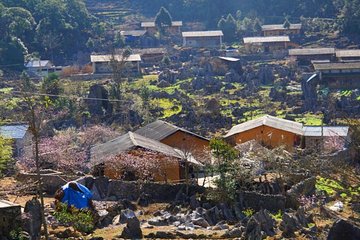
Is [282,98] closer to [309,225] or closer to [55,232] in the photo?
[309,225]

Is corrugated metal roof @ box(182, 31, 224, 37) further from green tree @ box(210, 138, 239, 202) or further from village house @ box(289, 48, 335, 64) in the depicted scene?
green tree @ box(210, 138, 239, 202)

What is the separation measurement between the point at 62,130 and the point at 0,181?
14.2m

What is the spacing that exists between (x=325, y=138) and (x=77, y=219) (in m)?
18.9

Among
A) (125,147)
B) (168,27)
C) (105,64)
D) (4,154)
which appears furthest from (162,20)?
(4,154)

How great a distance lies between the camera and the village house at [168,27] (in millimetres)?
92000

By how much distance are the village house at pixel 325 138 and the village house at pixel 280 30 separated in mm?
49088

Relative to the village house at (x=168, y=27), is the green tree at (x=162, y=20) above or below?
above

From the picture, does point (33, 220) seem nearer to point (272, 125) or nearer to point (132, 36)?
point (272, 125)

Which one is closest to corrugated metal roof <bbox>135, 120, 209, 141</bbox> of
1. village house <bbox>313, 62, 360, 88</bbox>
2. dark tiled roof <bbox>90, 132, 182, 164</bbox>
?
dark tiled roof <bbox>90, 132, 182, 164</bbox>

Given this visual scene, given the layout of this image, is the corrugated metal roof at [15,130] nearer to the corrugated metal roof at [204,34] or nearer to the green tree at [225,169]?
the green tree at [225,169]

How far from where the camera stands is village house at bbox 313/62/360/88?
2370 inches

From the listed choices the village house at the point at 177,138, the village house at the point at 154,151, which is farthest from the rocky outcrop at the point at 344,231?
the village house at the point at 177,138

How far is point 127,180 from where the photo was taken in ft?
91.8

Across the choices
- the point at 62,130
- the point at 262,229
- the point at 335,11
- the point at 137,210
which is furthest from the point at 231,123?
the point at 335,11
